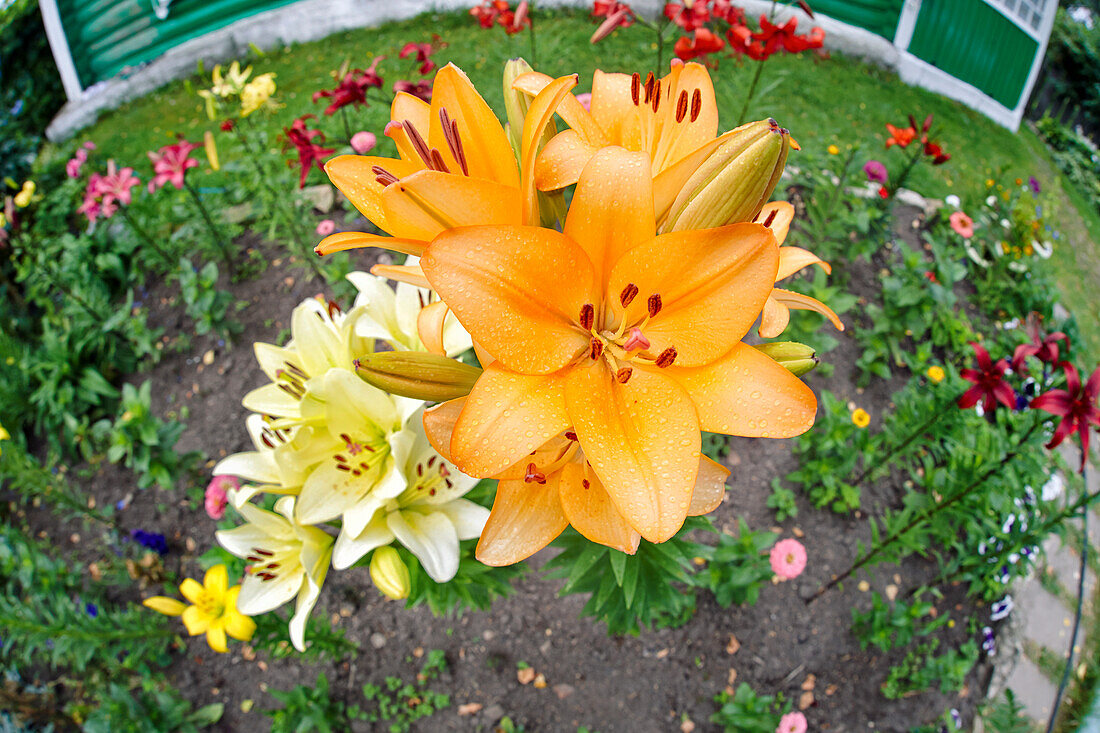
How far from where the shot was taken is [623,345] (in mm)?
742

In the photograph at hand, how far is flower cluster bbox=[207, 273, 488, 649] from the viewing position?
3.54 ft

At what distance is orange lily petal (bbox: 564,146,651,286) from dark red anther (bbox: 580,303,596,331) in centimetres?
7

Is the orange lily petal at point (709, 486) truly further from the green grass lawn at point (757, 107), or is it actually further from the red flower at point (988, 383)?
the green grass lawn at point (757, 107)

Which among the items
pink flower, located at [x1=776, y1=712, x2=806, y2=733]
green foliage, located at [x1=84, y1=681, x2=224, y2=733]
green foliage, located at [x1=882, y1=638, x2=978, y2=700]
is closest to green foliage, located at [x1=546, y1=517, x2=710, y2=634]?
pink flower, located at [x1=776, y1=712, x2=806, y2=733]

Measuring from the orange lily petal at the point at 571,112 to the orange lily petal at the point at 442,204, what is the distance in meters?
0.14

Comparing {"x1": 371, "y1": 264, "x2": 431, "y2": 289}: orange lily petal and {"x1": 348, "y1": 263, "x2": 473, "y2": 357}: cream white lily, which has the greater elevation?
{"x1": 371, "y1": 264, "x2": 431, "y2": 289}: orange lily petal

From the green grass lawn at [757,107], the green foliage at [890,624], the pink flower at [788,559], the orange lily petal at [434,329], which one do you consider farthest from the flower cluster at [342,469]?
the green grass lawn at [757,107]

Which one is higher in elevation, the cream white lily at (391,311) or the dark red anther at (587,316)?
the dark red anther at (587,316)

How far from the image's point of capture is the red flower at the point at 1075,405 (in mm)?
1488

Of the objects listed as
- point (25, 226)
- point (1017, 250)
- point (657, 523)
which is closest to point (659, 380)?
point (657, 523)

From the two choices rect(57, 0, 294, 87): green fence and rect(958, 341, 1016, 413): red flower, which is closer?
rect(958, 341, 1016, 413): red flower

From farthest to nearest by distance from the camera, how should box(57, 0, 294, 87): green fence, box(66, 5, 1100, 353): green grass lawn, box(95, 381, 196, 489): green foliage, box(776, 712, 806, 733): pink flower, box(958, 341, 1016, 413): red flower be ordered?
box(57, 0, 294, 87): green fence, box(66, 5, 1100, 353): green grass lawn, box(95, 381, 196, 489): green foliage, box(776, 712, 806, 733): pink flower, box(958, 341, 1016, 413): red flower

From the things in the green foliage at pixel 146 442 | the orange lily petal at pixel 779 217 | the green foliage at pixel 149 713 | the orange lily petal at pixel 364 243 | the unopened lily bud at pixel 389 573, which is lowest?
the green foliage at pixel 149 713

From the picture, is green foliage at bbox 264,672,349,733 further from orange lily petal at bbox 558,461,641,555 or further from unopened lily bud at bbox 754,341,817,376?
unopened lily bud at bbox 754,341,817,376
